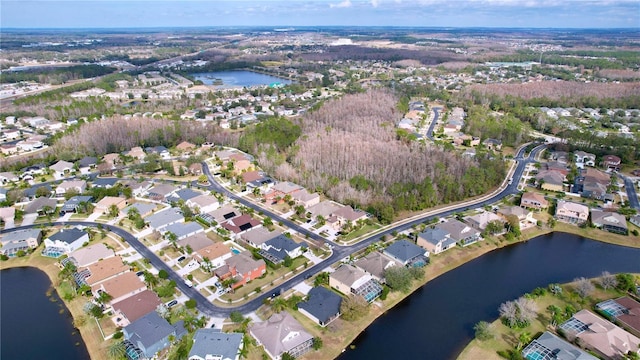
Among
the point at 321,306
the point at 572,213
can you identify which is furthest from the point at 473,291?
the point at 572,213

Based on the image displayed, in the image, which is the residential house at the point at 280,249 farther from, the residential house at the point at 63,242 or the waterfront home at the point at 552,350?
the waterfront home at the point at 552,350

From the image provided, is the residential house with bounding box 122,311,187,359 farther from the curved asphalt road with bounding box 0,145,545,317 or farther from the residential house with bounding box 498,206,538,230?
the residential house with bounding box 498,206,538,230

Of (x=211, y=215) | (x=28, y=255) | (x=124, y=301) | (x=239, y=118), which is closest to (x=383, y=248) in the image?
(x=211, y=215)

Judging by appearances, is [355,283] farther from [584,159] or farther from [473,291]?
[584,159]

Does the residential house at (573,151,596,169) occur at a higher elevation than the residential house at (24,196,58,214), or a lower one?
higher

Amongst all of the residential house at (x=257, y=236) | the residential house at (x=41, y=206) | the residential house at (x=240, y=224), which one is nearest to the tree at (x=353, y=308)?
the residential house at (x=257, y=236)

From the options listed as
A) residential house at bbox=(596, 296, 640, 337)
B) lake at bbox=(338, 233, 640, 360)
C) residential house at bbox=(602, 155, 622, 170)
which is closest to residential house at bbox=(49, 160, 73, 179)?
lake at bbox=(338, 233, 640, 360)
